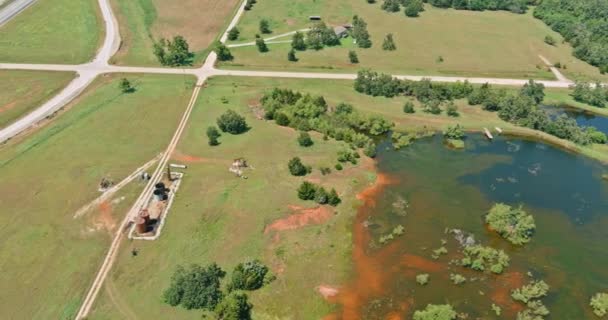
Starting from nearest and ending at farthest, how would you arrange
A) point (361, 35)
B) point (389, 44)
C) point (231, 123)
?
1. point (231, 123)
2. point (389, 44)
3. point (361, 35)

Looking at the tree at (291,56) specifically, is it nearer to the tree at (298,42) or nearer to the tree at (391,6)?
the tree at (298,42)

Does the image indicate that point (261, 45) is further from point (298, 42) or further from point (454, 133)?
point (454, 133)

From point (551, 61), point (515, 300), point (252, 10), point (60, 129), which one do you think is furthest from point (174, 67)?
point (551, 61)

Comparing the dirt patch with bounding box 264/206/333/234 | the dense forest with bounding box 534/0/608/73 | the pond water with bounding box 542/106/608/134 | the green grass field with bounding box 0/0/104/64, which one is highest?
the green grass field with bounding box 0/0/104/64

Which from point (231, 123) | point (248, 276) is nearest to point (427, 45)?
point (231, 123)

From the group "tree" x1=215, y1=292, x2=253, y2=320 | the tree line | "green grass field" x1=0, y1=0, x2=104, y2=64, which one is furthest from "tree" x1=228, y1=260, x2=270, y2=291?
"green grass field" x1=0, y1=0, x2=104, y2=64

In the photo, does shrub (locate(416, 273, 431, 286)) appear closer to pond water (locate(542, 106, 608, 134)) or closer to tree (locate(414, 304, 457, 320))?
tree (locate(414, 304, 457, 320))

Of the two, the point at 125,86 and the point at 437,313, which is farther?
the point at 125,86
